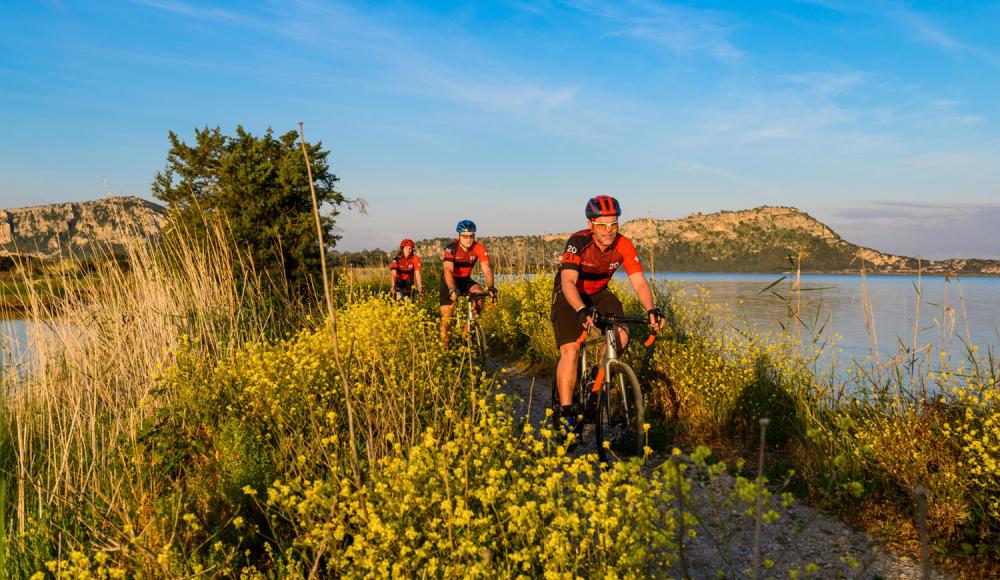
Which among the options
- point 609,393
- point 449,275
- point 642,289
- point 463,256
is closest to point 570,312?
point 642,289

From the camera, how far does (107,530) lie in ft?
11.7

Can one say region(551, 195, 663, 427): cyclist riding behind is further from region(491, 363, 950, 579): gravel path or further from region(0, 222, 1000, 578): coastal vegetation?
region(491, 363, 950, 579): gravel path

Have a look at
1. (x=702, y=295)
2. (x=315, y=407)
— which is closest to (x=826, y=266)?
(x=702, y=295)

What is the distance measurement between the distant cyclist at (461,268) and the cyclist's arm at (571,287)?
11.0 feet

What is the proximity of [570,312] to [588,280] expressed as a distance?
511 millimetres

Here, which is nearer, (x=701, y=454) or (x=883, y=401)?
(x=701, y=454)

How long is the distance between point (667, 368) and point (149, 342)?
18.7ft

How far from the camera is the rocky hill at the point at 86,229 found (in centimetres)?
578

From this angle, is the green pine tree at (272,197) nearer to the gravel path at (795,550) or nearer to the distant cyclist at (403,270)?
the distant cyclist at (403,270)

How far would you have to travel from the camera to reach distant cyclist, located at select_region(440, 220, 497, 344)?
367 inches

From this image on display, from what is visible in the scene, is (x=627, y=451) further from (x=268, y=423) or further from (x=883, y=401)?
(x=268, y=423)

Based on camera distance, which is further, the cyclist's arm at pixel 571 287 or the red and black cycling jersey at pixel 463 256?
the red and black cycling jersey at pixel 463 256

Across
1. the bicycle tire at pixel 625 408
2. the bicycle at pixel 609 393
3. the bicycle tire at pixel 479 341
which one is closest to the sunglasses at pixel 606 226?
the bicycle at pixel 609 393

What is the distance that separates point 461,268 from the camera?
9.84 metres
